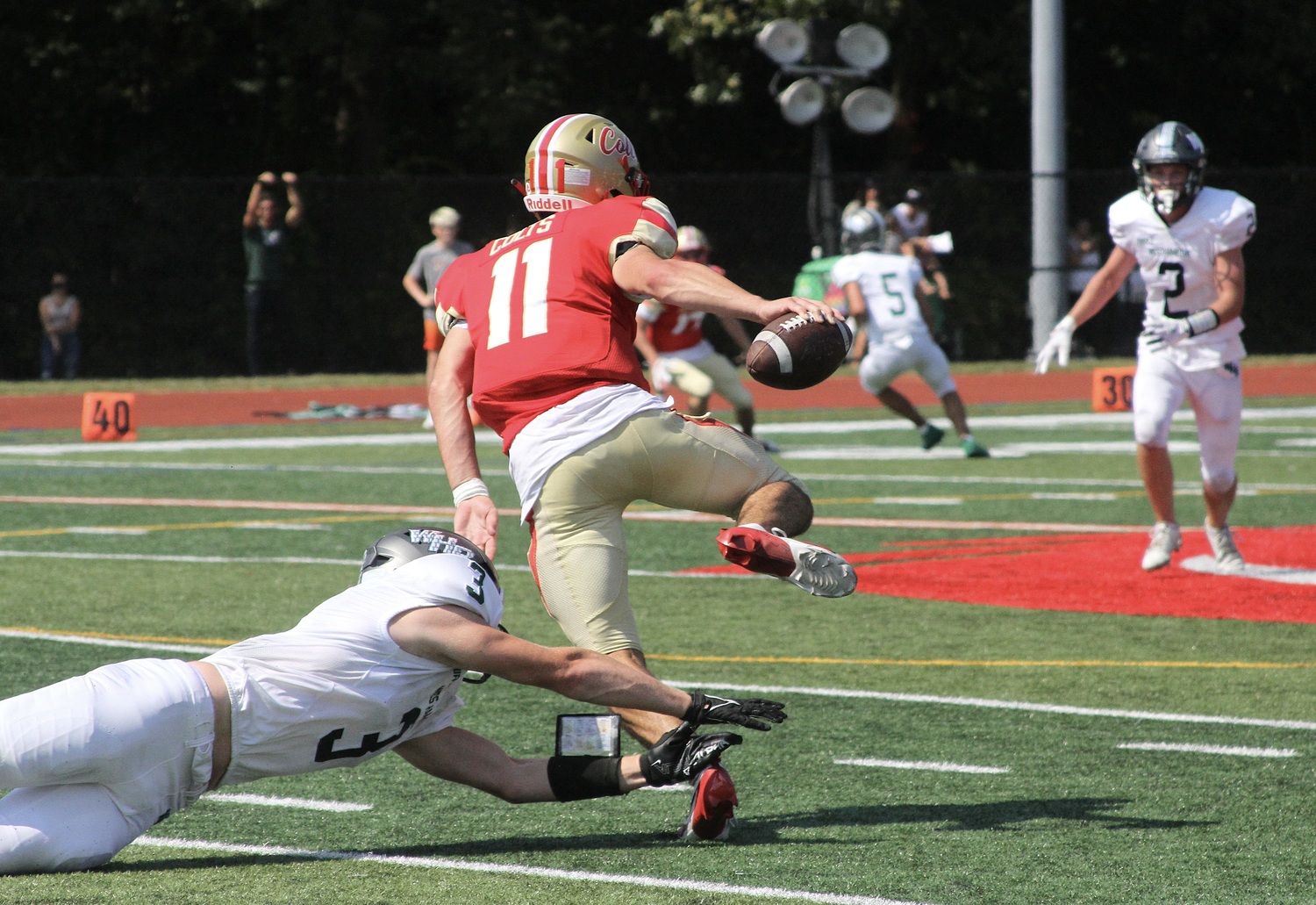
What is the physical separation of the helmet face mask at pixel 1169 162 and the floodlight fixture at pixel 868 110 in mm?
16316

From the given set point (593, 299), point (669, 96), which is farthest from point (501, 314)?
point (669, 96)

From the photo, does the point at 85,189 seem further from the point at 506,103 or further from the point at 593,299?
the point at 593,299

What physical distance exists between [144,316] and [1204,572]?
18580 millimetres

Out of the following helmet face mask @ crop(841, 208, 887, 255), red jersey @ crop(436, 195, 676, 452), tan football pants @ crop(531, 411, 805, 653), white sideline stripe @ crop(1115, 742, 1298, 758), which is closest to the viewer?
tan football pants @ crop(531, 411, 805, 653)

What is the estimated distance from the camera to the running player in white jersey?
50.0 ft

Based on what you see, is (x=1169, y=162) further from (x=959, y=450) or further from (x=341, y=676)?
(x=959, y=450)

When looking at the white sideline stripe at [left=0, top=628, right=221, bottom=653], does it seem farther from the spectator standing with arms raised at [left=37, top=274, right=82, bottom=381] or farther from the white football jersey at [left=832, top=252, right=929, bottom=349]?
the spectator standing with arms raised at [left=37, top=274, right=82, bottom=381]

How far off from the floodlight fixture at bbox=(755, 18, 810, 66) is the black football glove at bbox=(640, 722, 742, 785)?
19.9 meters

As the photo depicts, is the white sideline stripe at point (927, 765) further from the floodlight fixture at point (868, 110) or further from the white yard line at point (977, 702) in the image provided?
the floodlight fixture at point (868, 110)

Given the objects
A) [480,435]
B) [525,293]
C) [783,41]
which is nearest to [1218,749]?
[525,293]

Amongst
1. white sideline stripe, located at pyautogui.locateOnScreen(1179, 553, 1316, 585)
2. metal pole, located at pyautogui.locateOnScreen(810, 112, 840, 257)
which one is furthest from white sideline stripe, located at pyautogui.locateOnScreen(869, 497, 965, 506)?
metal pole, located at pyautogui.locateOnScreen(810, 112, 840, 257)

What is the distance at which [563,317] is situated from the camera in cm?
516

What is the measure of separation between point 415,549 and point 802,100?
66.6 feet

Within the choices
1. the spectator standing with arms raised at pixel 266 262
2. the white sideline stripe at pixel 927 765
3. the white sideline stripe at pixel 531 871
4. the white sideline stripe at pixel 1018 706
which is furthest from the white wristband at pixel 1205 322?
the spectator standing with arms raised at pixel 266 262
